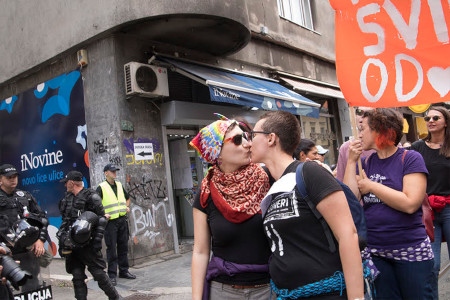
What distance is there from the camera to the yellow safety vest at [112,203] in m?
7.12

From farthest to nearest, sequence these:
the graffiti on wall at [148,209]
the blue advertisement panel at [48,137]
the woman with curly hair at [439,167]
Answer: the blue advertisement panel at [48,137], the graffiti on wall at [148,209], the woman with curly hair at [439,167]

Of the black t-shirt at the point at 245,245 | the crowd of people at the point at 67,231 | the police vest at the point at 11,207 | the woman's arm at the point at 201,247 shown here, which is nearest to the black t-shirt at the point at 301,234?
the black t-shirt at the point at 245,245

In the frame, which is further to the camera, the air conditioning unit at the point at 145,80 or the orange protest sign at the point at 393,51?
the air conditioning unit at the point at 145,80

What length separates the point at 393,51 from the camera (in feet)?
10.2

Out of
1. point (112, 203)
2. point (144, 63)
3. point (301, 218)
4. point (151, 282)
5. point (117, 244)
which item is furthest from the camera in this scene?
point (144, 63)

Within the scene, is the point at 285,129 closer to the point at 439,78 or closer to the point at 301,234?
the point at 301,234

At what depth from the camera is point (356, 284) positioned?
1860 millimetres

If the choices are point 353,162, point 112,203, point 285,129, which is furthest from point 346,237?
point 112,203

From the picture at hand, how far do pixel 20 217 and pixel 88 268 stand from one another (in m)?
1.08

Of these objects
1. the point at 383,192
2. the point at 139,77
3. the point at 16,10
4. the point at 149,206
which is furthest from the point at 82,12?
the point at 383,192

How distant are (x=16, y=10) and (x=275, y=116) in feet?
35.2

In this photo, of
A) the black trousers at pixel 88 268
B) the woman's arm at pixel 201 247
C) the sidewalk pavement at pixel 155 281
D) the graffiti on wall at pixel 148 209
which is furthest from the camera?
the graffiti on wall at pixel 148 209

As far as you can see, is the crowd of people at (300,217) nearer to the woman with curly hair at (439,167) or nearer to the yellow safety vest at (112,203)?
the woman with curly hair at (439,167)

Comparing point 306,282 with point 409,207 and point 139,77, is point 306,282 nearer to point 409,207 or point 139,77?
point 409,207
